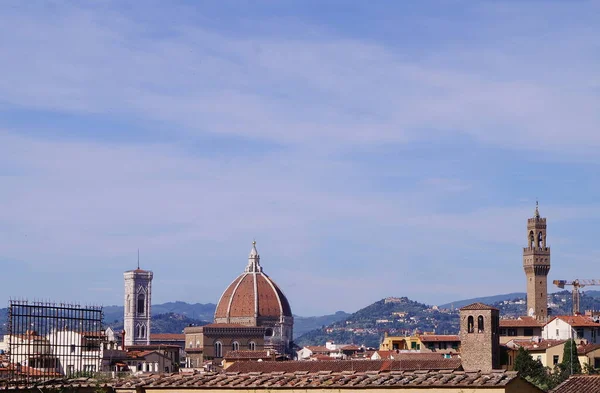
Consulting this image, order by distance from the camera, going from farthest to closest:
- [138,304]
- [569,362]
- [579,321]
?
1. [138,304]
2. [579,321]
3. [569,362]

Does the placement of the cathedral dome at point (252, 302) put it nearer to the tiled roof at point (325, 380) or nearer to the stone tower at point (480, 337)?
the stone tower at point (480, 337)

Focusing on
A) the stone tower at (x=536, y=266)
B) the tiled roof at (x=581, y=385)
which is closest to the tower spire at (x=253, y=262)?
the stone tower at (x=536, y=266)

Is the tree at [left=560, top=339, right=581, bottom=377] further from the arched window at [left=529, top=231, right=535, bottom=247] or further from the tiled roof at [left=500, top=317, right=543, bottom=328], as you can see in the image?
the arched window at [left=529, top=231, right=535, bottom=247]

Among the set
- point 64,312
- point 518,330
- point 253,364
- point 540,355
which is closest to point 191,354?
point 518,330

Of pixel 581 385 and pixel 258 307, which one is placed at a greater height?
pixel 258 307

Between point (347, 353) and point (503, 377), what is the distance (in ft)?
382

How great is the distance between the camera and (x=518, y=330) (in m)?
103

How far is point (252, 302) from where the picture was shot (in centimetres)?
16712

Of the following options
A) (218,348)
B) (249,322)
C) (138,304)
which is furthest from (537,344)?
(138,304)

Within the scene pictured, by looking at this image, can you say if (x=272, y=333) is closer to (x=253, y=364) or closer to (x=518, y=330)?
(x=518, y=330)

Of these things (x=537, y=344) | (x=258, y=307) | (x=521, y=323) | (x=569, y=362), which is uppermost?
(x=258, y=307)

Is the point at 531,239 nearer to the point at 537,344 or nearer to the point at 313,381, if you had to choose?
the point at 537,344

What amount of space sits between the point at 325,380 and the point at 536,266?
369 feet

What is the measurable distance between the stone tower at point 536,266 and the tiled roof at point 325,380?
349ft
